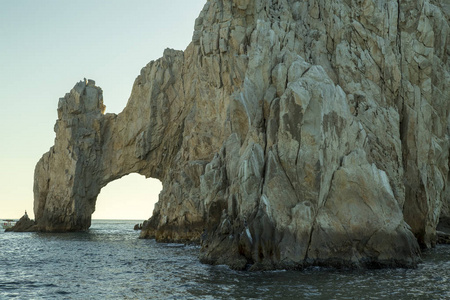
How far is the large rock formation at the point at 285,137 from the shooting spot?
90.4ft

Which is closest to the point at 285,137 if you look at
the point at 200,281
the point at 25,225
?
the point at 200,281

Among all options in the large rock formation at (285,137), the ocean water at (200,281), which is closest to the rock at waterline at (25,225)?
the large rock formation at (285,137)

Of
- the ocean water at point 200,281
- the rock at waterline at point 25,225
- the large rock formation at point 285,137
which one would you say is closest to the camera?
the ocean water at point 200,281

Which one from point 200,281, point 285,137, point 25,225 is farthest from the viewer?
point 25,225

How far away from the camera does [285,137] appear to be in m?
28.8

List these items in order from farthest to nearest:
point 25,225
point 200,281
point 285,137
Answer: point 25,225, point 285,137, point 200,281

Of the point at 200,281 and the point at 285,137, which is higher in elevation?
the point at 285,137

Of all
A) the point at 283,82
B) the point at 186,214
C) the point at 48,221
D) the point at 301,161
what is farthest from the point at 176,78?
the point at 301,161

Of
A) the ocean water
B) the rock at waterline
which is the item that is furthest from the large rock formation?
the rock at waterline

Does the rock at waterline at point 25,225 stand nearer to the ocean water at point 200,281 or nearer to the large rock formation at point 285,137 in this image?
the large rock formation at point 285,137

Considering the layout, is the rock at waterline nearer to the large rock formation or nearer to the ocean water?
the large rock formation

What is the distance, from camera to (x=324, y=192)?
92.0 ft

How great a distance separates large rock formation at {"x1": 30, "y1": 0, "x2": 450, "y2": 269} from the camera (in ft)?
90.4

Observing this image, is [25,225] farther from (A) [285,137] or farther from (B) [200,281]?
(B) [200,281]
